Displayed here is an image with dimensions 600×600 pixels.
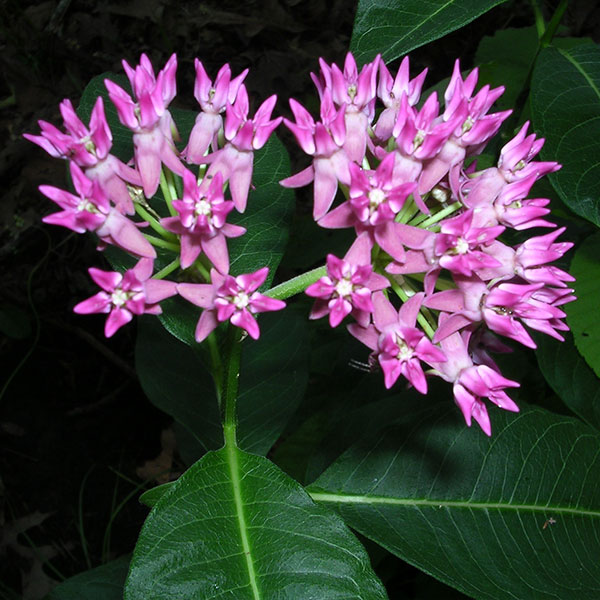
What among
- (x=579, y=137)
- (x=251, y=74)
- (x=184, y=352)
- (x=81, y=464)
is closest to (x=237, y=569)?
(x=184, y=352)

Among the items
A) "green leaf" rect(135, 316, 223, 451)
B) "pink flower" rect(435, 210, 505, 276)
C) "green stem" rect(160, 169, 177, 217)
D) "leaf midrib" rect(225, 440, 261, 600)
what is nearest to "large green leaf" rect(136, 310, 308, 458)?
"green leaf" rect(135, 316, 223, 451)

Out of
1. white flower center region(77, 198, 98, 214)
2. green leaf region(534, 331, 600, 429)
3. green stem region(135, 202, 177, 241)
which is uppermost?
white flower center region(77, 198, 98, 214)

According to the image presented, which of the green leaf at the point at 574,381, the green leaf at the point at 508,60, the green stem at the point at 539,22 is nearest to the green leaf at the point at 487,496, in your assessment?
the green leaf at the point at 574,381

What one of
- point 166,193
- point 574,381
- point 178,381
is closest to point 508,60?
point 574,381

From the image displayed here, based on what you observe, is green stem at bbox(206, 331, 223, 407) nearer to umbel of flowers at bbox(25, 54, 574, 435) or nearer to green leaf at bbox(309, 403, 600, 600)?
umbel of flowers at bbox(25, 54, 574, 435)

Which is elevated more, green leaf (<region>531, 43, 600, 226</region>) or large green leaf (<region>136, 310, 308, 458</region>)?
green leaf (<region>531, 43, 600, 226</region>)

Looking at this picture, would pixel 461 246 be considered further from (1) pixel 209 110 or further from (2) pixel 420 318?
(1) pixel 209 110

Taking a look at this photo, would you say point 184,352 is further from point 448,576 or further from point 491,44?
point 491,44
